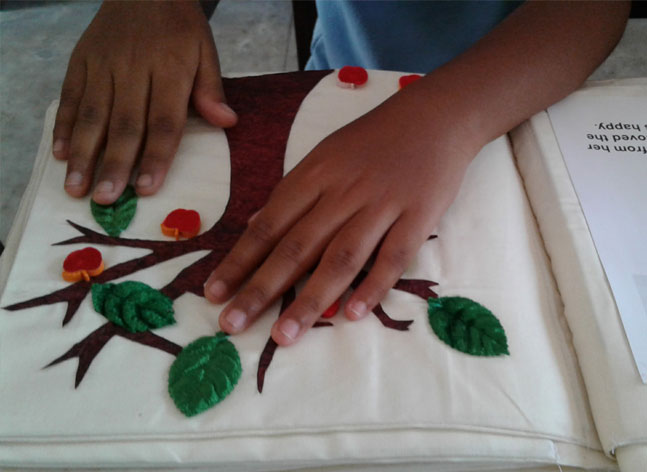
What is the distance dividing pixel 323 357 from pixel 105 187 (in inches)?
9.5

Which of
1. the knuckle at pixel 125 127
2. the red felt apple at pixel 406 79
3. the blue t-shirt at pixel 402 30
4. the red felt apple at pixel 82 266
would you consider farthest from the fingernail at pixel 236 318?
the blue t-shirt at pixel 402 30

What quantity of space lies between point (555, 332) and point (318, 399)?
178 mm

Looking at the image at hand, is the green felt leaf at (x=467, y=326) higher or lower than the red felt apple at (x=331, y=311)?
higher

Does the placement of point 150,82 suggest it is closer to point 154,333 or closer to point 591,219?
point 154,333

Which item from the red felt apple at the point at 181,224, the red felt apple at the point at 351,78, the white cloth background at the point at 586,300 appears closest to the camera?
the white cloth background at the point at 586,300

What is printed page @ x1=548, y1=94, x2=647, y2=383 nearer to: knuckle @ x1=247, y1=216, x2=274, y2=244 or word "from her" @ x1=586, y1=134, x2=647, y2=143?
word "from her" @ x1=586, y1=134, x2=647, y2=143

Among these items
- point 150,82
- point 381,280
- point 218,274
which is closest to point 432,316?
point 381,280

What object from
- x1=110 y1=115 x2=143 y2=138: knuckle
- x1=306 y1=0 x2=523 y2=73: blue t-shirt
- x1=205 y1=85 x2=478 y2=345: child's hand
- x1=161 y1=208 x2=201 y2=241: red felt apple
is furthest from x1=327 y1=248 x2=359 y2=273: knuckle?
x1=306 y1=0 x2=523 y2=73: blue t-shirt

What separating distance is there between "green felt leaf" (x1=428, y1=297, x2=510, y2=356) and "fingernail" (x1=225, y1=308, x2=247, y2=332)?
13 cm

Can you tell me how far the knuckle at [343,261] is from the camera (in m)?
0.40

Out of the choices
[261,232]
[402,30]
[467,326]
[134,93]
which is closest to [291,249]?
[261,232]

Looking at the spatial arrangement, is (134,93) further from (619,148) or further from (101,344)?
(619,148)

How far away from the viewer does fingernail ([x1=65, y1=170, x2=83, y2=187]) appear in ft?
1.52

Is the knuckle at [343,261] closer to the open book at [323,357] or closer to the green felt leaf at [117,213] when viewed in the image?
the open book at [323,357]
